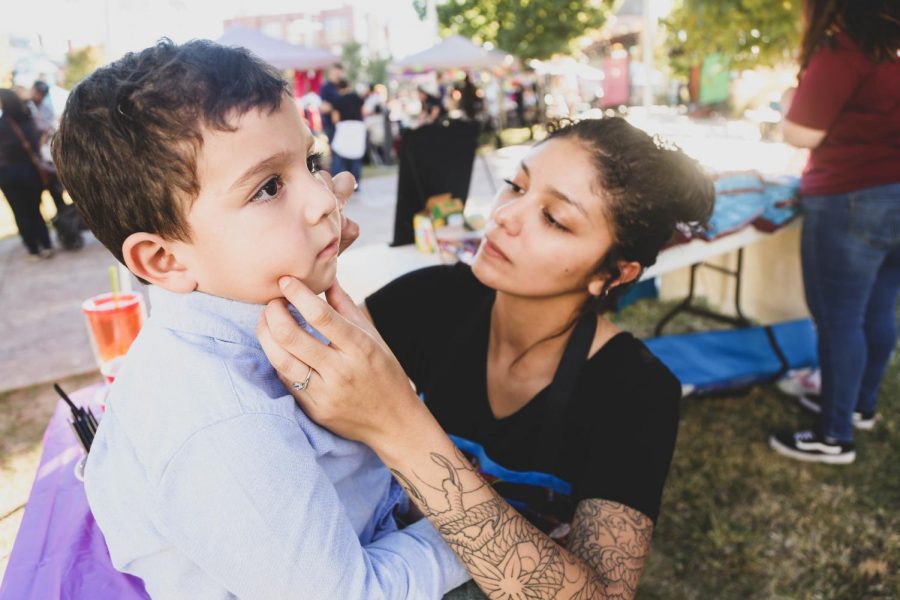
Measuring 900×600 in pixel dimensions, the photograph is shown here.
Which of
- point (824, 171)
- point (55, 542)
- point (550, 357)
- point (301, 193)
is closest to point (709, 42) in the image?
point (824, 171)

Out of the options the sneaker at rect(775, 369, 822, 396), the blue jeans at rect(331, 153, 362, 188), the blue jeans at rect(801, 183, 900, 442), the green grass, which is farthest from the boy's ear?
the blue jeans at rect(331, 153, 362, 188)

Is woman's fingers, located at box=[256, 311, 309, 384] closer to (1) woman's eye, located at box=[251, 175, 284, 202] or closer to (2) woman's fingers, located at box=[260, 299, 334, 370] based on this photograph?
(2) woman's fingers, located at box=[260, 299, 334, 370]

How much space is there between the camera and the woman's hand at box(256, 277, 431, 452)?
0.82 metres

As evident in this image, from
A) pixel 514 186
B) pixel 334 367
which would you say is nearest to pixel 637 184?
pixel 514 186

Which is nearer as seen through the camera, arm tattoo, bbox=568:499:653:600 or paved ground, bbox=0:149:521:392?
arm tattoo, bbox=568:499:653:600

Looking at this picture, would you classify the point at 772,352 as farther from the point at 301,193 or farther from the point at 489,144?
the point at 489,144

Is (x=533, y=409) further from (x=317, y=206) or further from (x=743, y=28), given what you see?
(x=743, y=28)

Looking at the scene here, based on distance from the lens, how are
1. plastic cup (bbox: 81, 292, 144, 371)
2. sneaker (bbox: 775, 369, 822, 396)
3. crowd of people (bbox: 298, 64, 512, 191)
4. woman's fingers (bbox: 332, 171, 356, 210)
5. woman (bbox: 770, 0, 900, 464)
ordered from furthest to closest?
crowd of people (bbox: 298, 64, 512, 191)
sneaker (bbox: 775, 369, 822, 396)
woman (bbox: 770, 0, 900, 464)
plastic cup (bbox: 81, 292, 144, 371)
woman's fingers (bbox: 332, 171, 356, 210)

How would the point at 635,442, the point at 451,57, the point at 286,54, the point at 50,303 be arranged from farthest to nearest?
the point at 451,57, the point at 286,54, the point at 50,303, the point at 635,442

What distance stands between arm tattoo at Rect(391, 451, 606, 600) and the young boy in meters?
0.06

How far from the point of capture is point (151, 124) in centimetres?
82

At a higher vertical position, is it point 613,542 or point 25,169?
point 613,542

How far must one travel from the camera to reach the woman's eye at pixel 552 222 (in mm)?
1533

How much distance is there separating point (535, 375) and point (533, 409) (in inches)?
5.3
